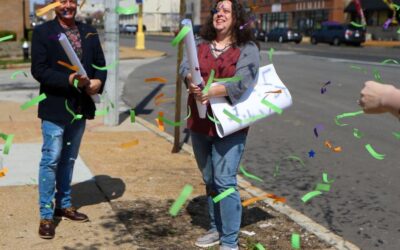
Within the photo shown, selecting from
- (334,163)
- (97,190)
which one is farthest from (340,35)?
(97,190)

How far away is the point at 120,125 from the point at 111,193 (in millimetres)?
3881

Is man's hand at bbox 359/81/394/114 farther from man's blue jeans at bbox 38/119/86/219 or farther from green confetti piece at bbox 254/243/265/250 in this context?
man's blue jeans at bbox 38/119/86/219

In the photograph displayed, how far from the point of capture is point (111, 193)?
5355mm

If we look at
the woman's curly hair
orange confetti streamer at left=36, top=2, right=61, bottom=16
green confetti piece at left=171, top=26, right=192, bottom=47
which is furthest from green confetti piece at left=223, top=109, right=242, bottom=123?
orange confetti streamer at left=36, top=2, right=61, bottom=16

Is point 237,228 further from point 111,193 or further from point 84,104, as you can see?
point 111,193

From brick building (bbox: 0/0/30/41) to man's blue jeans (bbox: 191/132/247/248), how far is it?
27.6 metres

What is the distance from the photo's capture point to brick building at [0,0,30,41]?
29.2 metres

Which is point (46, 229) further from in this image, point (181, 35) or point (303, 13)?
point (303, 13)

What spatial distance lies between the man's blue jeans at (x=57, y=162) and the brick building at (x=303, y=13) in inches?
2002

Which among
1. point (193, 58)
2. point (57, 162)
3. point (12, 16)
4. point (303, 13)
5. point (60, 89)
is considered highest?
point (303, 13)

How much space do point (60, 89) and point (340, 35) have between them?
38863 millimetres

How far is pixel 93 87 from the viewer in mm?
4145

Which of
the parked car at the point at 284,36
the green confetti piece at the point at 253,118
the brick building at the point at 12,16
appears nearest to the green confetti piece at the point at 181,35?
the green confetti piece at the point at 253,118

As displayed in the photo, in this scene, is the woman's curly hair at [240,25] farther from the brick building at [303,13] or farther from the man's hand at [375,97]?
the brick building at [303,13]
